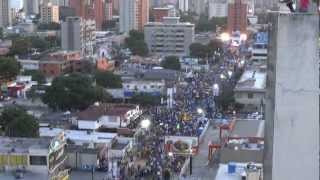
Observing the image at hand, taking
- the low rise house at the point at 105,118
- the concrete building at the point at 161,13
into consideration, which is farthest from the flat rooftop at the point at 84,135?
the concrete building at the point at 161,13

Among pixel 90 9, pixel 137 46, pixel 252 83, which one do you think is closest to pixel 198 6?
pixel 90 9

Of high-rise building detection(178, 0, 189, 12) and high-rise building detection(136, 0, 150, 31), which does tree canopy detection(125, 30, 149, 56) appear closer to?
high-rise building detection(136, 0, 150, 31)

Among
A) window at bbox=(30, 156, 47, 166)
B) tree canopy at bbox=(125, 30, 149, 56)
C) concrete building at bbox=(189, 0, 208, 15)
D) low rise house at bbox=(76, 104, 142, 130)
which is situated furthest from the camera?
concrete building at bbox=(189, 0, 208, 15)

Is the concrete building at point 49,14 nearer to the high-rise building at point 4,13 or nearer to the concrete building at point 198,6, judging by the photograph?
the high-rise building at point 4,13

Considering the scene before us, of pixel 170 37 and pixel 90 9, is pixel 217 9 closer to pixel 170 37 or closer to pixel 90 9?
pixel 90 9

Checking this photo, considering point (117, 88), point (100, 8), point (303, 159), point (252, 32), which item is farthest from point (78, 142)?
point (100, 8)

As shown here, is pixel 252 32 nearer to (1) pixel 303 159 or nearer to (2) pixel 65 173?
(2) pixel 65 173

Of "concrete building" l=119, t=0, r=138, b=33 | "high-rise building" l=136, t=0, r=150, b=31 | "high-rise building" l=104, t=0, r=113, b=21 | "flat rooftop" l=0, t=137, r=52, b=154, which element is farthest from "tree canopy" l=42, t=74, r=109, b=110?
"high-rise building" l=104, t=0, r=113, b=21
